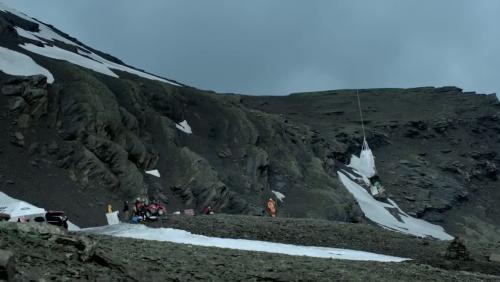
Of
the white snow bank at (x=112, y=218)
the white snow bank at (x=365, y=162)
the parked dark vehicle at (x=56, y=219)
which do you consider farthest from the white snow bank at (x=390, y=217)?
the parked dark vehicle at (x=56, y=219)

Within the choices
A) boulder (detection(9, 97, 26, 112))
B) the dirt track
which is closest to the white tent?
the dirt track

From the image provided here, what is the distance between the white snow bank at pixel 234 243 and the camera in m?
26.9

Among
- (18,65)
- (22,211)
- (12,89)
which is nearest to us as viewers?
(22,211)

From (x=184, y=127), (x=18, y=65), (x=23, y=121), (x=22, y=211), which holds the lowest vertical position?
(x=22, y=211)

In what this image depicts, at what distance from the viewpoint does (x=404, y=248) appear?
102 feet

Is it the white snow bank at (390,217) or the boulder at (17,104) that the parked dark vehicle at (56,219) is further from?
the white snow bank at (390,217)

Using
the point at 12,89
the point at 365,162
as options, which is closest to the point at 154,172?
the point at 12,89

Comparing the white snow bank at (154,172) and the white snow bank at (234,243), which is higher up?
the white snow bank at (154,172)

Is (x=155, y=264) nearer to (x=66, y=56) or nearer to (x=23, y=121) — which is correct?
(x=23, y=121)

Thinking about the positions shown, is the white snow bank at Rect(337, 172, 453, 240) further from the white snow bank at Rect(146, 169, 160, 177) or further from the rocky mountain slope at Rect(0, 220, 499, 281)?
the rocky mountain slope at Rect(0, 220, 499, 281)

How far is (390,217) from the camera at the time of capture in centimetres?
8481

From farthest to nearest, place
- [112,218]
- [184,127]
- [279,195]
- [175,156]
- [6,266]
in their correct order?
[184,127], [279,195], [175,156], [112,218], [6,266]

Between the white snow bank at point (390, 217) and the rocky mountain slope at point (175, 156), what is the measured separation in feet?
13.3

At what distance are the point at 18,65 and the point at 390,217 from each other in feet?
183
